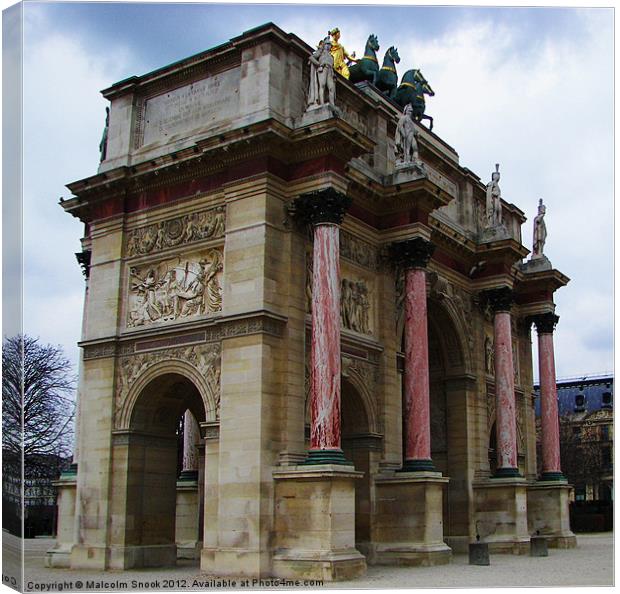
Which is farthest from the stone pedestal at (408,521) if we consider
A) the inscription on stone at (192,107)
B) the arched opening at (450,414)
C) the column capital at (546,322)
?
the column capital at (546,322)

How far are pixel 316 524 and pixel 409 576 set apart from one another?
8.11 feet

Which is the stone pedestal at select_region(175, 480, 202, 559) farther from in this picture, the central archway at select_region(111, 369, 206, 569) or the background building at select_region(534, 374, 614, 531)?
the background building at select_region(534, 374, 614, 531)

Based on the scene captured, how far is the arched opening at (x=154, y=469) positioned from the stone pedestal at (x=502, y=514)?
9.78 metres

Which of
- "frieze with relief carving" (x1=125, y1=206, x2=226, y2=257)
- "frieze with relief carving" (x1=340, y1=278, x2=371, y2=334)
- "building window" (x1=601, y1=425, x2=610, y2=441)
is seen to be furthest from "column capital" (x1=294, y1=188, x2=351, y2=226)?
"building window" (x1=601, y1=425, x2=610, y2=441)

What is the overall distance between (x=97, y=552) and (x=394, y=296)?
33.7ft

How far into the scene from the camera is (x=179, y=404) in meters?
24.2

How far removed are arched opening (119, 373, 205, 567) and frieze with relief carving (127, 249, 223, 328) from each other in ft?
5.35

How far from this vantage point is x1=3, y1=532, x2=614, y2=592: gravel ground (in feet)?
57.7

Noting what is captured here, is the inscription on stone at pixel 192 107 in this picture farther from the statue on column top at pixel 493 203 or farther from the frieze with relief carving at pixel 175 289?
the statue on column top at pixel 493 203

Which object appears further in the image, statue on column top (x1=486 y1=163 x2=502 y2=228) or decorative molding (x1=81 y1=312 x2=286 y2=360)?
statue on column top (x1=486 y1=163 x2=502 y2=228)

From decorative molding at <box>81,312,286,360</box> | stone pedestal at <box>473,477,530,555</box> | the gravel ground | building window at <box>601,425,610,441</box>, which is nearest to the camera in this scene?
the gravel ground

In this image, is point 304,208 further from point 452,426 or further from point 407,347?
point 452,426

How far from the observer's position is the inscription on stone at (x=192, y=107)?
2336 centimetres

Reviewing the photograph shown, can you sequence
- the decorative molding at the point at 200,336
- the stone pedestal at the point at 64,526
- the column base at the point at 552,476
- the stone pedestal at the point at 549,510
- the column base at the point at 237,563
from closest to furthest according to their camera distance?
the column base at the point at 237,563, the decorative molding at the point at 200,336, the stone pedestal at the point at 64,526, the stone pedestal at the point at 549,510, the column base at the point at 552,476
